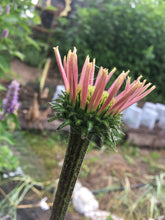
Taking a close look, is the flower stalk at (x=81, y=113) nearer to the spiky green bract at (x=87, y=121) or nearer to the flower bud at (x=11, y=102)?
the spiky green bract at (x=87, y=121)

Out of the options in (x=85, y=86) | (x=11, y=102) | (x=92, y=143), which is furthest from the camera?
(x=11, y=102)

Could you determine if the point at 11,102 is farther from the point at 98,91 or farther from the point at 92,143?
the point at 98,91

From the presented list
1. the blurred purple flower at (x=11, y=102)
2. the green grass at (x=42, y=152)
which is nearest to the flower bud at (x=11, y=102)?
the blurred purple flower at (x=11, y=102)

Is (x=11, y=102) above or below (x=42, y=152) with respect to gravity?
above

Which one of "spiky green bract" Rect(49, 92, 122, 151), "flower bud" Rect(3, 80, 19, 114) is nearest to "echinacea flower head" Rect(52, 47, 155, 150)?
"spiky green bract" Rect(49, 92, 122, 151)

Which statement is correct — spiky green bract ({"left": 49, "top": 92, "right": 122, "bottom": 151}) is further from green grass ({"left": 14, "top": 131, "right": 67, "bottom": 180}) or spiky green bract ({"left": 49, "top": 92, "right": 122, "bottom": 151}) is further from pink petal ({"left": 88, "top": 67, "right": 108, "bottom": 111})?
green grass ({"left": 14, "top": 131, "right": 67, "bottom": 180})

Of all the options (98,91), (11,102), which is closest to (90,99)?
(98,91)

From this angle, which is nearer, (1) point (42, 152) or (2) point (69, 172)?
(2) point (69, 172)

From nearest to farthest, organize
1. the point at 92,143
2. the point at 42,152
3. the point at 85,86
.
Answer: the point at 85,86 < the point at 92,143 < the point at 42,152
